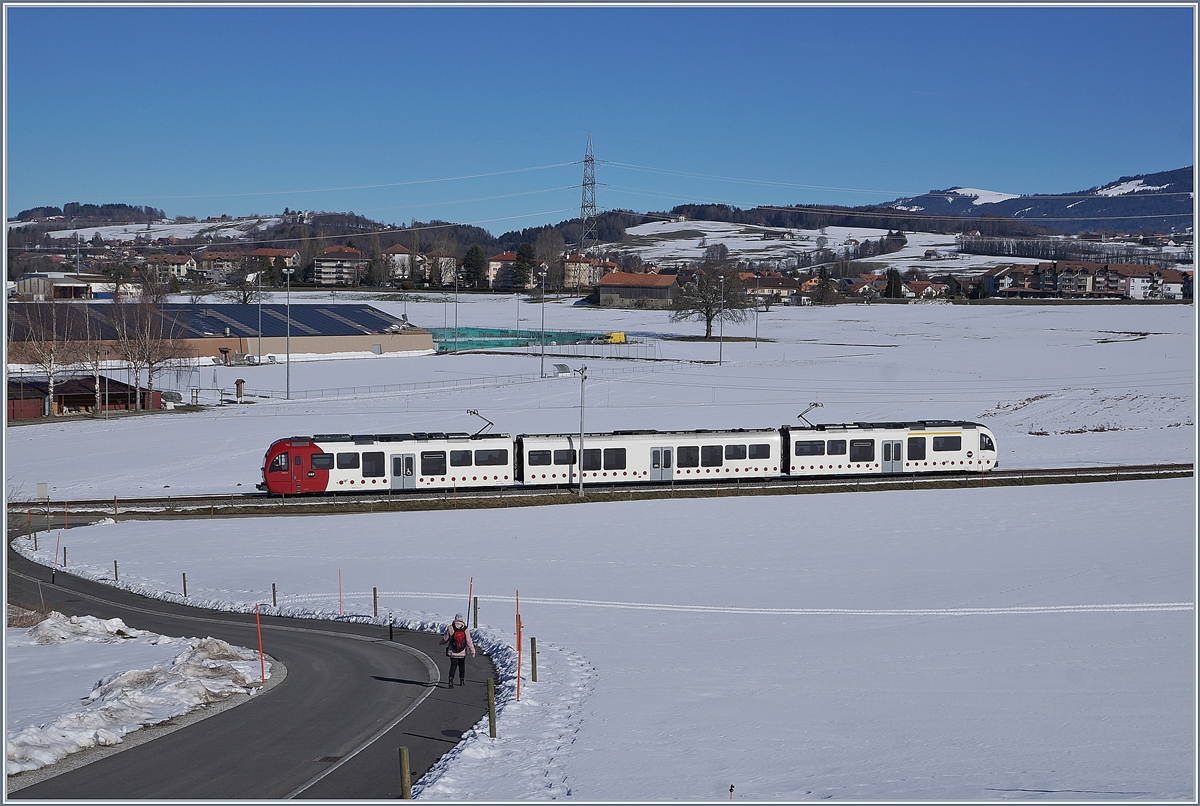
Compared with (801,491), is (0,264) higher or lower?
higher

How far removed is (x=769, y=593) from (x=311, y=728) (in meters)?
14.2

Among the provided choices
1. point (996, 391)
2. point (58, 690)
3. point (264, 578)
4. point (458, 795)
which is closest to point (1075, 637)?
point (458, 795)

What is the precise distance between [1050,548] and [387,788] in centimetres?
2461

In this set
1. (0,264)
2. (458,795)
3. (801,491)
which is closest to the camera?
(458,795)

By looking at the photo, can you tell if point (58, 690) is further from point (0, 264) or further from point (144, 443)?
point (144, 443)

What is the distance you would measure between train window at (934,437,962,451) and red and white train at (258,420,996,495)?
46 mm

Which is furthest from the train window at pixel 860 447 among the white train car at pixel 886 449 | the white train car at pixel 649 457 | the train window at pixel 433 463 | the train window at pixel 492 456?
the train window at pixel 433 463

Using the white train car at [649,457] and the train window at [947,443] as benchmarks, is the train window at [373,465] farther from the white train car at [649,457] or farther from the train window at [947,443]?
the train window at [947,443]

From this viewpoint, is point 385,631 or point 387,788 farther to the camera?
point 385,631

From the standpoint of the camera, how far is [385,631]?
23391 millimetres

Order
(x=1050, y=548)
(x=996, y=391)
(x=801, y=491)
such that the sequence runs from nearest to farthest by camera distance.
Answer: (x=1050, y=548), (x=801, y=491), (x=996, y=391)

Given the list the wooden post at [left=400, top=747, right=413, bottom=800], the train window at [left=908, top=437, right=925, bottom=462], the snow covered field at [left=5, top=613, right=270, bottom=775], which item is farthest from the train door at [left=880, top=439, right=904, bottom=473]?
the wooden post at [left=400, top=747, right=413, bottom=800]

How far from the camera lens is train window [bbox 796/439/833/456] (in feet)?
149

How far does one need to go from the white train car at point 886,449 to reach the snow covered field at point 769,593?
3.09 m
